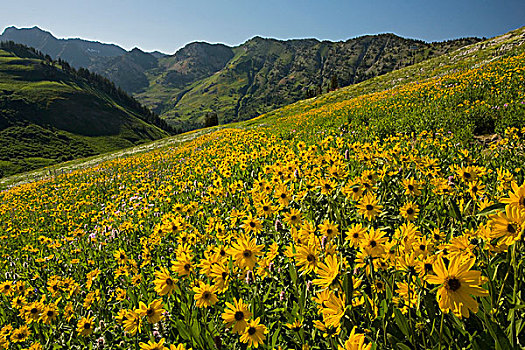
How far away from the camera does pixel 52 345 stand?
327cm

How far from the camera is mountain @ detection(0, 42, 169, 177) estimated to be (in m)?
126

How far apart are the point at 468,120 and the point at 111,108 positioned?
693ft

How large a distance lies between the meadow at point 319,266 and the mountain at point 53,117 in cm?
13197

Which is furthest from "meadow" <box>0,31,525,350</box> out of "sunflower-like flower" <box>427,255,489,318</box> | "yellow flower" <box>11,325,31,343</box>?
"yellow flower" <box>11,325,31,343</box>

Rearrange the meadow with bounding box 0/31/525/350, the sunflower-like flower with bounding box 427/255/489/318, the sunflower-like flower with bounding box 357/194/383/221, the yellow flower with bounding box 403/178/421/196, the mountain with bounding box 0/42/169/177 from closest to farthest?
the sunflower-like flower with bounding box 427/255/489/318
the meadow with bounding box 0/31/525/350
the sunflower-like flower with bounding box 357/194/383/221
the yellow flower with bounding box 403/178/421/196
the mountain with bounding box 0/42/169/177

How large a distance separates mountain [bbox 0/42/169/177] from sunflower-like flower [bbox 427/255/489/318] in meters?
136

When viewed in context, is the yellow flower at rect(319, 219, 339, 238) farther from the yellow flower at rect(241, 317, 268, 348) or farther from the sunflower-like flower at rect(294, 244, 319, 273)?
the yellow flower at rect(241, 317, 268, 348)

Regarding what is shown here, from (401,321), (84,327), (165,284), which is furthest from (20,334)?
(401,321)

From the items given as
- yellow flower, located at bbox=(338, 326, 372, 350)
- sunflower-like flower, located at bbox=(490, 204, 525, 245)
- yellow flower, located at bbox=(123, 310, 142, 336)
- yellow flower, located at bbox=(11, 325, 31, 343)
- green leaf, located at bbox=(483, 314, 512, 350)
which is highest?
sunflower-like flower, located at bbox=(490, 204, 525, 245)

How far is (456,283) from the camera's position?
1.44m

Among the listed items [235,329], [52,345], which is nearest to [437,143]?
[235,329]

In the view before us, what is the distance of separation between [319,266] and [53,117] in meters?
196

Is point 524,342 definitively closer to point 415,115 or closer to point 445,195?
point 445,195

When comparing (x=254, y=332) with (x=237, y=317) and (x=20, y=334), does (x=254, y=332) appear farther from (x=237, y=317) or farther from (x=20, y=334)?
(x=20, y=334)
